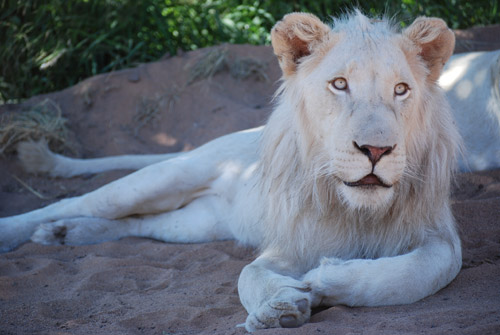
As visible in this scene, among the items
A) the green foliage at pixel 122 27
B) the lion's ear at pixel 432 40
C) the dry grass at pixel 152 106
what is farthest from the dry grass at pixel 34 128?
the lion's ear at pixel 432 40

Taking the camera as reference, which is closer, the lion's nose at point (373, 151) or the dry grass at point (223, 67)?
the lion's nose at point (373, 151)

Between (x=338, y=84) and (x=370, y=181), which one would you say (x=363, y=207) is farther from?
(x=338, y=84)

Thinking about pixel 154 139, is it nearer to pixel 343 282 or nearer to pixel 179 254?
pixel 179 254

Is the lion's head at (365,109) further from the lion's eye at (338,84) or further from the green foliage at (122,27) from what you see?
the green foliage at (122,27)

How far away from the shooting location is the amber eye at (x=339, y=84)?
273cm

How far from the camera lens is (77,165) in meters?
5.01

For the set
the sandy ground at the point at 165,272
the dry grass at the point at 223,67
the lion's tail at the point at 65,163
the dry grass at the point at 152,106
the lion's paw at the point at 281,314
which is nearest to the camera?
the lion's paw at the point at 281,314

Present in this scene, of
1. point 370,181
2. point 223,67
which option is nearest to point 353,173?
point 370,181

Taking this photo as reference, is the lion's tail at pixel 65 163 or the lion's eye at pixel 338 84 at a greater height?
the lion's eye at pixel 338 84

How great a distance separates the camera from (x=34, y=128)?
5.71 meters

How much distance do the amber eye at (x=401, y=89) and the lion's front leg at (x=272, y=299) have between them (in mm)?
895

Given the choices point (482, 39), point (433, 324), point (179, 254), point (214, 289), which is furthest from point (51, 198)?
point (482, 39)

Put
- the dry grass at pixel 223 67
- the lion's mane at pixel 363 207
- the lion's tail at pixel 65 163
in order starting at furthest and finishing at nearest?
1. the dry grass at pixel 223 67
2. the lion's tail at pixel 65 163
3. the lion's mane at pixel 363 207

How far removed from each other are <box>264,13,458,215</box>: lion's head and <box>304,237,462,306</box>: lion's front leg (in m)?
0.25
